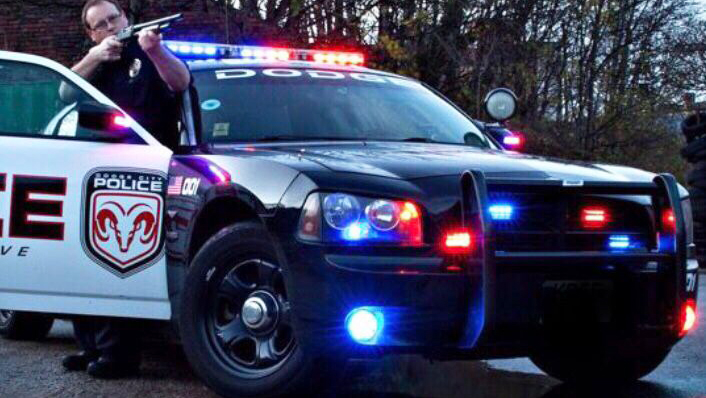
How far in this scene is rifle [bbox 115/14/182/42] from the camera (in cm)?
525

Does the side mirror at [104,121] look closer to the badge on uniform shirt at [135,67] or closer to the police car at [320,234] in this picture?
the police car at [320,234]

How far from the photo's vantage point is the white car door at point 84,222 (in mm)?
5016

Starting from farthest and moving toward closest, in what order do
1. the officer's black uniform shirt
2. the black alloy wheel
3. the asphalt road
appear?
1. the officer's black uniform shirt
2. the asphalt road
3. the black alloy wheel

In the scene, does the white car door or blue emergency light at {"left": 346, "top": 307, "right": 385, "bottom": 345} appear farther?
the white car door

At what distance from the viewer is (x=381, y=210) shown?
404 centimetres

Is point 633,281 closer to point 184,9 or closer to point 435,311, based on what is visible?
point 435,311

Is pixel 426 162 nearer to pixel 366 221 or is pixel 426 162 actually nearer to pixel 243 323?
pixel 366 221

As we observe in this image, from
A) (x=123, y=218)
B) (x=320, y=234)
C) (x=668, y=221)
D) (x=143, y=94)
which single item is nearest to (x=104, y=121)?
(x=123, y=218)

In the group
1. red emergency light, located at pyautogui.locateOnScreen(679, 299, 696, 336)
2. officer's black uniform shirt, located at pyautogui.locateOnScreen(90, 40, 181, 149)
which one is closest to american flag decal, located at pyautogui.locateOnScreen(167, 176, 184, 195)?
officer's black uniform shirt, located at pyautogui.locateOnScreen(90, 40, 181, 149)

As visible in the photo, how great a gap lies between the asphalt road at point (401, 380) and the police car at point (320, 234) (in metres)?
0.18

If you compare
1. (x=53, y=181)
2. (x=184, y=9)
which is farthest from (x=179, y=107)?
(x=184, y=9)

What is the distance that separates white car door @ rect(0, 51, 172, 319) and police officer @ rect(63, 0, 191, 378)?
0.96 feet

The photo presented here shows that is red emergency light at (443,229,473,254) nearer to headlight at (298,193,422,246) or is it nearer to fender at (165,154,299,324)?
headlight at (298,193,422,246)

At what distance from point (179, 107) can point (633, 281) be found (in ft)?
7.83
